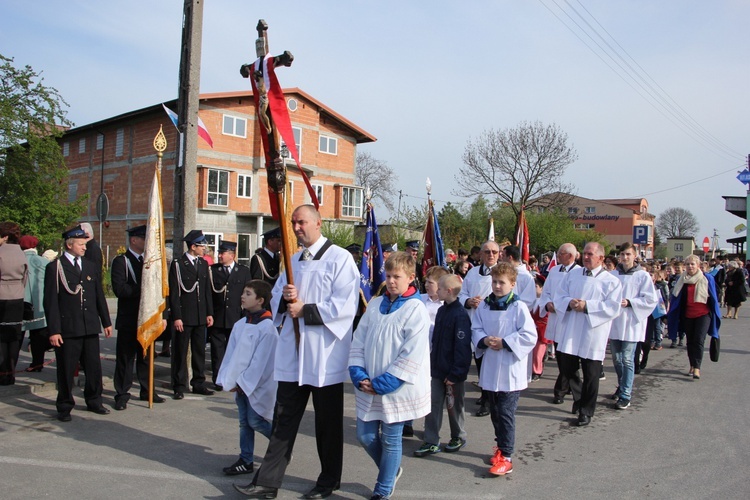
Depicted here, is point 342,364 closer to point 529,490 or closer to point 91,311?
point 529,490

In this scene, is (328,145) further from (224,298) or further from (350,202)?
(224,298)

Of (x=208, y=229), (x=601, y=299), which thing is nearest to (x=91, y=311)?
(x=601, y=299)

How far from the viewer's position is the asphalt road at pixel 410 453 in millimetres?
4656

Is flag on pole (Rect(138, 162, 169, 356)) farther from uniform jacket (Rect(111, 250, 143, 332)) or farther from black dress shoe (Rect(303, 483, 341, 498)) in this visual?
black dress shoe (Rect(303, 483, 341, 498))

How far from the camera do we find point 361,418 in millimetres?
4305

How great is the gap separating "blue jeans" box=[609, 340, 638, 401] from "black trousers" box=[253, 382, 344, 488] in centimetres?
438

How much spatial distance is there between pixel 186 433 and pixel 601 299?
4712 millimetres

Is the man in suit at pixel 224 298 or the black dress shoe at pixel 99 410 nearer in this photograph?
the black dress shoe at pixel 99 410

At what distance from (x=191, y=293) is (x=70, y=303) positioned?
147 cm

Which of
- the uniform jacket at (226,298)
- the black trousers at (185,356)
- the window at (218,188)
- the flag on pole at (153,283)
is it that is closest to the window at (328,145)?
the window at (218,188)

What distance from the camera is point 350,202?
41.8 meters

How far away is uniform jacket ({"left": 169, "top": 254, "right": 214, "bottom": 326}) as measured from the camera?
7.53 metres

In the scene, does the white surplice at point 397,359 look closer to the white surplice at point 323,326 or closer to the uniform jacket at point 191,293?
the white surplice at point 323,326

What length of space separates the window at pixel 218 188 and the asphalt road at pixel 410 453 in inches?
1101
